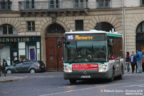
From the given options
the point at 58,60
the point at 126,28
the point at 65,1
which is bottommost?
the point at 58,60

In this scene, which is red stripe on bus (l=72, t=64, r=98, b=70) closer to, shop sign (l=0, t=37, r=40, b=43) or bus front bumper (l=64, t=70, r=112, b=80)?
bus front bumper (l=64, t=70, r=112, b=80)

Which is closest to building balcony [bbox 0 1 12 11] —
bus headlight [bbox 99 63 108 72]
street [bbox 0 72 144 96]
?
street [bbox 0 72 144 96]

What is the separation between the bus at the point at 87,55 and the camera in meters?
22.3

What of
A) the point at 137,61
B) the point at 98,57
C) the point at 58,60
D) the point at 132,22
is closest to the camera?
the point at 98,57

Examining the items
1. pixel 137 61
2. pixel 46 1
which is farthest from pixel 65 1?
pixel 137 61

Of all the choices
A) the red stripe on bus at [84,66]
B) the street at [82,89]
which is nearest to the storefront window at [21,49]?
the street at [82,89]

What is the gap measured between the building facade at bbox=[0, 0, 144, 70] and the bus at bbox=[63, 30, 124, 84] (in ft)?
72.6

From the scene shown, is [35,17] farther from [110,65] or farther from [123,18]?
[110,65]

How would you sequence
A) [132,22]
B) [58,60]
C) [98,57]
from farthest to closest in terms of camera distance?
[58,60] < [132,22] < [98,57]

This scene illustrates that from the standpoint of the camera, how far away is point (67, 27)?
152 ft

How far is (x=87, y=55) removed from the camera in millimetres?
22406

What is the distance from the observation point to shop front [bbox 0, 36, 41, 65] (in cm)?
4750

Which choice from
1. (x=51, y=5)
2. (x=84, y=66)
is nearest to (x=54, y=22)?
(x=51, y=5)

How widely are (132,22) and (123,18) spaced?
0.99 meters
